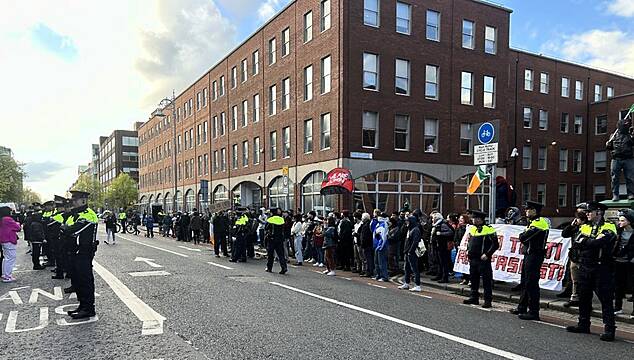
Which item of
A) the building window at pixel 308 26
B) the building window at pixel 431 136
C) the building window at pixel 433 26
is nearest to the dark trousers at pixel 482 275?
the building window at pixel 431 136

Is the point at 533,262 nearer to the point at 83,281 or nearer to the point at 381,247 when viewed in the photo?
the point at 381,247

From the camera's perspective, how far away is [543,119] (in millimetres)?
38094

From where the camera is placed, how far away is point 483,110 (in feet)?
94.6

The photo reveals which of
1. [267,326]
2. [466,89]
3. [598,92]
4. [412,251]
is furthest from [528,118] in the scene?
[267,326]

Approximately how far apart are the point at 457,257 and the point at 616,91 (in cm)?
4179

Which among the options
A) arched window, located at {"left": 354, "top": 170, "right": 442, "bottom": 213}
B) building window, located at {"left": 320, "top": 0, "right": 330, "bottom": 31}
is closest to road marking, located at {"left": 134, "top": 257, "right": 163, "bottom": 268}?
arched window, located at {"left": 354, "top": 170, "right": 442, "bottom": 213}

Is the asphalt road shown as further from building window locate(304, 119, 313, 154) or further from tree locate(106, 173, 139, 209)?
tree locate(106, 173, 139, 209)

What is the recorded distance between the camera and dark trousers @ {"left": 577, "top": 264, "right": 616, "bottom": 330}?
6.68m

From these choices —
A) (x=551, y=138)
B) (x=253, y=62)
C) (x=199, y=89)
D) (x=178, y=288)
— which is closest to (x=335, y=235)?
Answer: (x=178, y=288)

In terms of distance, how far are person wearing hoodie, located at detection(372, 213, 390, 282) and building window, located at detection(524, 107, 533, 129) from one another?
29666 millimetres

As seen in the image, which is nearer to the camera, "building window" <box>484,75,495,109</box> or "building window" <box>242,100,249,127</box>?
"building window" <box>484,75,495,109</box>

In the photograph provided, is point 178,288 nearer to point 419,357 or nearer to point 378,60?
point 419,357

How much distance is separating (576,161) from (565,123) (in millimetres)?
3585

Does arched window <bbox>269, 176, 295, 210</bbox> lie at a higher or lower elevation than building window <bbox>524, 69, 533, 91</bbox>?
lower
